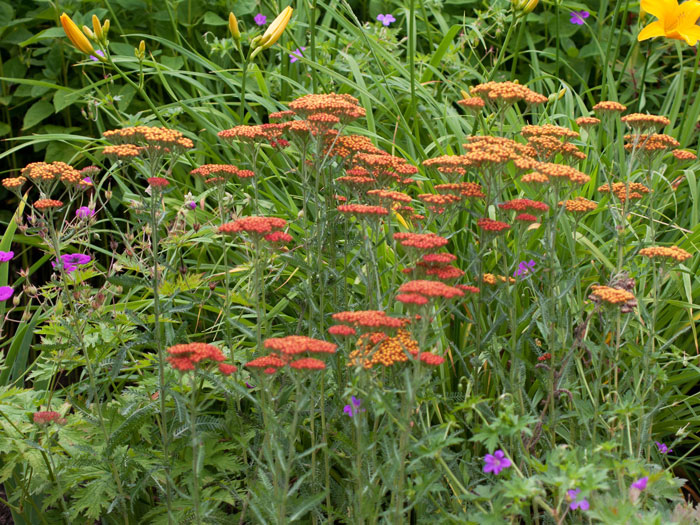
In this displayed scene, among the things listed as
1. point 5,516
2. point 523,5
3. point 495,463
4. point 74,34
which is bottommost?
point 5,516

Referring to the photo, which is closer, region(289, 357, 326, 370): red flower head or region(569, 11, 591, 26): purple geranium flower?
region(289, 357, 326, 370): red flower head

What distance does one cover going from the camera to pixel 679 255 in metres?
1.88

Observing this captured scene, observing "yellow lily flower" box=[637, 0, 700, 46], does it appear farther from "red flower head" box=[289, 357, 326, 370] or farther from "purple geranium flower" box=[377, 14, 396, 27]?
"red flower head" box=[289, 357, 326, 370]

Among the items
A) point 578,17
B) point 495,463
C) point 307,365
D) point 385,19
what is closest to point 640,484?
point 495,463

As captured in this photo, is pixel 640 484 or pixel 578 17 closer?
pixel 640 484

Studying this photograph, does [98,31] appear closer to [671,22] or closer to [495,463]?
[495,463]

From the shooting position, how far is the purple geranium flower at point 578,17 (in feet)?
13.6

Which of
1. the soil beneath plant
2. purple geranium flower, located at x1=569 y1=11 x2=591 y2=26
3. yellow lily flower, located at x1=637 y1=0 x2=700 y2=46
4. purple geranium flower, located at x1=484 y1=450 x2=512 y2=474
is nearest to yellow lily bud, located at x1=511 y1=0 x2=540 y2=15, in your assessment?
yellow lily flower, located at x1=637 y1=0 x2=700 y2=46

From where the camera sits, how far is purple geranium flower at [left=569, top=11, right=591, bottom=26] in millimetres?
4160

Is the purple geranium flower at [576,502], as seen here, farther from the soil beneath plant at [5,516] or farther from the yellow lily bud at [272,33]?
the soil beneath plant at [5,516]

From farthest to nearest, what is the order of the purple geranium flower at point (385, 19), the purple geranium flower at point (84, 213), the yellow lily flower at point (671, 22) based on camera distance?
the purple geranium flower at point (385, 19), the yellow lily flower at point (671, 22), the purple geranium flower at point (84, 213)

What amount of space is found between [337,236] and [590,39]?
306 centimetres

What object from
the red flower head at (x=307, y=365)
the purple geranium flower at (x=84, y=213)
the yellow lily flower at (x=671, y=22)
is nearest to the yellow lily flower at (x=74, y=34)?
the purple geranium flower at (x=84, y=213)

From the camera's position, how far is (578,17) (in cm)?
419
